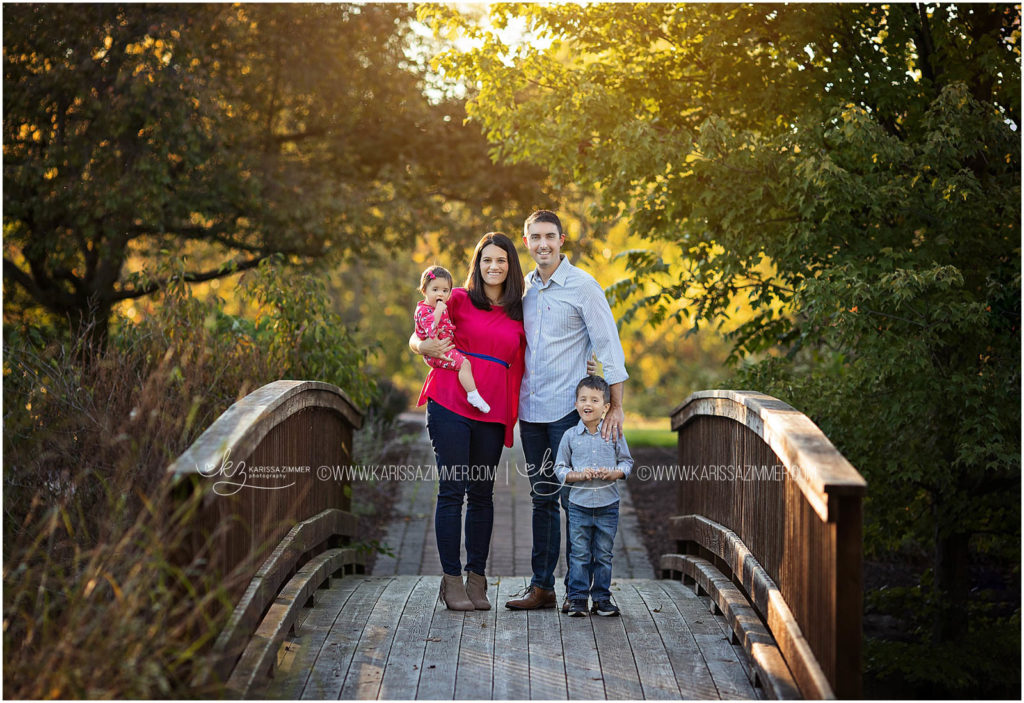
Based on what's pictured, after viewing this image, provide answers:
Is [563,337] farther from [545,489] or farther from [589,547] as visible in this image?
[589,547]

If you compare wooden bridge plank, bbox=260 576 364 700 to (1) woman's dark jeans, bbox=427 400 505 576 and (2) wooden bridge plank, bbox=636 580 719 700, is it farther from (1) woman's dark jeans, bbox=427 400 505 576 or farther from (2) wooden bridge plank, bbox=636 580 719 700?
(2) wooden bridge plank, bbox=636 580 719 700

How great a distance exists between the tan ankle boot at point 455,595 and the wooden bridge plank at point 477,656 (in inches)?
2.1

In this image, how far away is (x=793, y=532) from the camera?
141 inches

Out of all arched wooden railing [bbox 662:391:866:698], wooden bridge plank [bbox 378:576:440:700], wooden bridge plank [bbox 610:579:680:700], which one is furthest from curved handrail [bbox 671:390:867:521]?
wooden bridge plank [bbox 378:576:440:700]

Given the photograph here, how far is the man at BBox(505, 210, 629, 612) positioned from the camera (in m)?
4.45

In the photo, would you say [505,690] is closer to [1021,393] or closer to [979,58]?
[1021,393]

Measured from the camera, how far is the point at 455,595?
4.57 meters

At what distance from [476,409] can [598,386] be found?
22.6 inches

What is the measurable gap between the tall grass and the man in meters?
1.34

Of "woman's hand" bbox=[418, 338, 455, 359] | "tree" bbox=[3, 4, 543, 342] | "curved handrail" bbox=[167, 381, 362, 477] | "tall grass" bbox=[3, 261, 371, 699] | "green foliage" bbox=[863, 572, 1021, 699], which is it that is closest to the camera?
"tall grass" bbox=[3, 261, 371, 699]

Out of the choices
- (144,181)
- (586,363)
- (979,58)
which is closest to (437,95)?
(144,181)

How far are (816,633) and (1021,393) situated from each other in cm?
291

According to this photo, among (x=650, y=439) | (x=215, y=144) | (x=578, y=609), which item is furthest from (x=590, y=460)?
(x=650, y=439)

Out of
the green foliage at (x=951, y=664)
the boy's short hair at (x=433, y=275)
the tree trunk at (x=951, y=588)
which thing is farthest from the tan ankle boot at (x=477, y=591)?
the tree trunk at (x=951, y=588)
